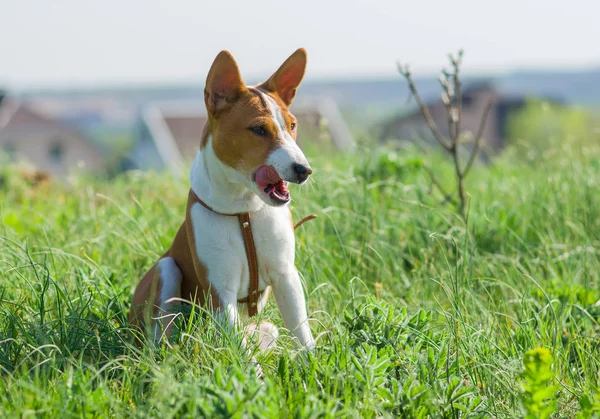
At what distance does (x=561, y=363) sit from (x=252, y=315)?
4.35ft

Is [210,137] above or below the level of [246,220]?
above

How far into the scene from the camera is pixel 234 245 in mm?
2672

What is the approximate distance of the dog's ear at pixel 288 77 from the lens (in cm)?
281

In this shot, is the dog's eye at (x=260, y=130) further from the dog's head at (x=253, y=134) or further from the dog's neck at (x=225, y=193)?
the dog's neck at (x=225, y=193)

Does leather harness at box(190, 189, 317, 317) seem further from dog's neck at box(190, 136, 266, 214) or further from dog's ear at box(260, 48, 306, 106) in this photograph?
dog's ear at box(260, 48, 306, 106)

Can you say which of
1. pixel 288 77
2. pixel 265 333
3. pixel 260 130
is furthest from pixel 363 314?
pixel 288 77

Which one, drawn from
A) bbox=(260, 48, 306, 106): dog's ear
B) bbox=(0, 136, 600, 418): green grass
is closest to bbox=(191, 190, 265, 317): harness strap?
bbox=(0, 136, 600, 418): green grass

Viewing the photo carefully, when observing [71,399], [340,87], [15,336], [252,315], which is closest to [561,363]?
[252,315]

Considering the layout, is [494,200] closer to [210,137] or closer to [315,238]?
[315,238]

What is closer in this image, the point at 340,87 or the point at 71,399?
the point at 71,399

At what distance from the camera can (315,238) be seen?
392cm

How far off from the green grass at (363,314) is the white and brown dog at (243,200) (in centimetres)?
17

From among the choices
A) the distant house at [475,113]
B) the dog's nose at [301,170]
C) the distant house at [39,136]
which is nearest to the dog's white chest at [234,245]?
the dog's nose at [301,170]

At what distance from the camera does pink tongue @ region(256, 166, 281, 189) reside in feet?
8.21
